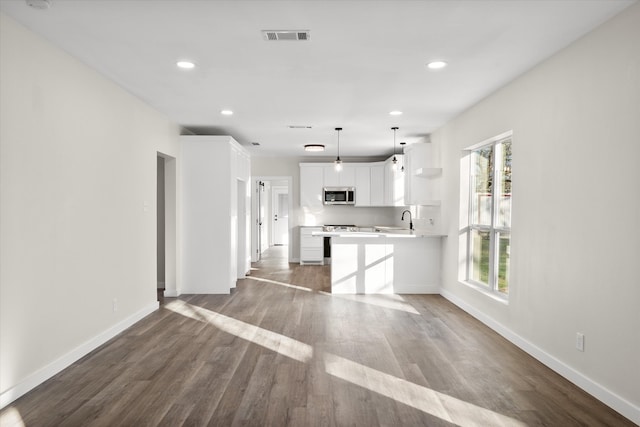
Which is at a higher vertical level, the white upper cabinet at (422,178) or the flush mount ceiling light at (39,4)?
the flush mount ceiling light at (39,4)

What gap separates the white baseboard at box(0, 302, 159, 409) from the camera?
9.12 ft

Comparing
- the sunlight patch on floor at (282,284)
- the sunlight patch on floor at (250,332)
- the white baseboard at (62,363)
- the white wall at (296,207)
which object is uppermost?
the white wall at (296,207)

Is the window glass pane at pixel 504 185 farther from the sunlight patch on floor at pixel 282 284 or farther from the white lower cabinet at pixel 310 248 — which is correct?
the white lower cabinet at pixel 310 248

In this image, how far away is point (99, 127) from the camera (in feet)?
12.9

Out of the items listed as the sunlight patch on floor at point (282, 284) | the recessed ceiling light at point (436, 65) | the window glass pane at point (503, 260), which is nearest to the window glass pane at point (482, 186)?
the window glass pane at point (503, 260)

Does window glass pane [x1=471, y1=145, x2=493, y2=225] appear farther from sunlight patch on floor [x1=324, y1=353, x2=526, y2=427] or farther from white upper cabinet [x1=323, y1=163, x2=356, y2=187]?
white upper cabinet [x1=323, y1=163, x2=356, y2=187]

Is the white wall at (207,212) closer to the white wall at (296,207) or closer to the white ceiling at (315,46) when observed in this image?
the white ceiling at (315,46)

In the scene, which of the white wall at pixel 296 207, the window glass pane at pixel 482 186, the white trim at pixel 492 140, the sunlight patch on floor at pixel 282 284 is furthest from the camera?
the white wall at pixel 296 207

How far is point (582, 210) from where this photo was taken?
3027mm

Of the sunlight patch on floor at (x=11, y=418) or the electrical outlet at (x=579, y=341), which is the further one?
the electrical outlet at (x=579, y=341)

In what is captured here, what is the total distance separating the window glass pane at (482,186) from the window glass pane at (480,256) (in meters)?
0.17

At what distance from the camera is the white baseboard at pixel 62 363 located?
9.12 feet

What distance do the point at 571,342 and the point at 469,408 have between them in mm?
1085

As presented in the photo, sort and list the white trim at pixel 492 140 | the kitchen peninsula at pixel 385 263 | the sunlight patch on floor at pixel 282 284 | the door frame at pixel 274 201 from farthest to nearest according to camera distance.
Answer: the door frame at pixel 274 201 → the sunlight patch on floor at pixel 282 284 → the kitchen peninsula at pixel 385 263 → the white trim at pixel 492 140
